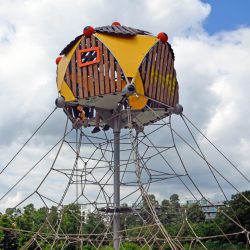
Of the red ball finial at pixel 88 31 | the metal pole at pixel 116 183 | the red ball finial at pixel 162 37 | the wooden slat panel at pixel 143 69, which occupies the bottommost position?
the metal pole at pixel 116 183

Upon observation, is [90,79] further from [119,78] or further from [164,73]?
[164,73]

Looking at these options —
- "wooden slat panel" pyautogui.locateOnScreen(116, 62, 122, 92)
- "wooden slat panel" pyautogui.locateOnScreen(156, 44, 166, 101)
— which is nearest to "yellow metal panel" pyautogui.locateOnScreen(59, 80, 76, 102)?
"wooden slat panel" pyautogui.locateOnScreen(116, 62, 122, 92)

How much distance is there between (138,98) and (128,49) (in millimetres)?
1404

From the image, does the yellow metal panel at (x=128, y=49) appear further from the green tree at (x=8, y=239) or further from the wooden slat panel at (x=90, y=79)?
the green tree at (x=8, y=239)

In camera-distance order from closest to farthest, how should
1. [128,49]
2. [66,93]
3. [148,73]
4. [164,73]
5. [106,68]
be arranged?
[106,68] < [128,49] < [148,73] < [66,93] < [164,73]

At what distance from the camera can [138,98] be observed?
1315 cm

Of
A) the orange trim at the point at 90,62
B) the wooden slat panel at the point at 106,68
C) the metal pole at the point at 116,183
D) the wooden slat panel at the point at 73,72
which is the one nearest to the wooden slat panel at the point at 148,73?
the wooden slat panel at the point at 106,68

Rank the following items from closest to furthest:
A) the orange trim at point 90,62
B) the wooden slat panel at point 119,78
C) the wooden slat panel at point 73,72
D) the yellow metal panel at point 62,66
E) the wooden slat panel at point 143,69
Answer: the wooden slat panel at point 119,78
the orange trim at point 90,62
the wooden slat panel at point 143,69
the wooden slat panel at point 73,72
the yellow metal panel at point 62,66

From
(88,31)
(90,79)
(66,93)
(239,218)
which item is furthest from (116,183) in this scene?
(239,218)

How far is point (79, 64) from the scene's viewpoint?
12672 millimetres

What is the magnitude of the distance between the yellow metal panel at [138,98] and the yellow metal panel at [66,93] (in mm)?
1494

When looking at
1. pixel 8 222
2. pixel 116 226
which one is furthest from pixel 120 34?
pixel 8 222

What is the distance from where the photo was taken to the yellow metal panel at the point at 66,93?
12.8m

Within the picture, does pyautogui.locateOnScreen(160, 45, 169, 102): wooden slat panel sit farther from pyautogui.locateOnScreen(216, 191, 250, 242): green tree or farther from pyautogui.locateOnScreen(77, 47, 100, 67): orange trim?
pyautogui.locateOnScreen(216, 191, 250, 242): green tree
